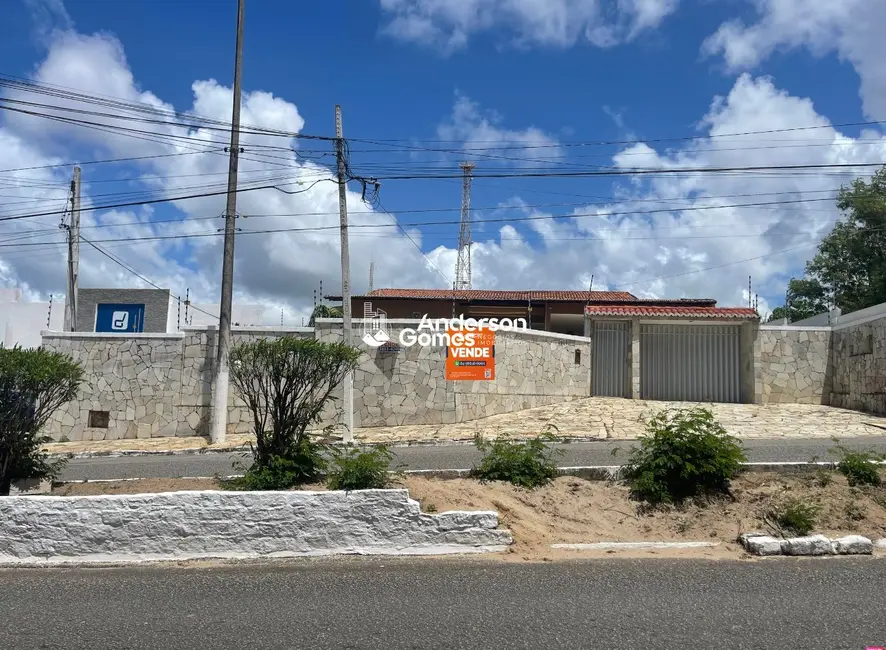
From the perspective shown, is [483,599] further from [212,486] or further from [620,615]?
[212,486]

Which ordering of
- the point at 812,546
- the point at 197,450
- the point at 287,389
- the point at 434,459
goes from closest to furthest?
1. the point at 812,546
2. the point at 287,389
3. the point at 434,459
4. the point at 197,450

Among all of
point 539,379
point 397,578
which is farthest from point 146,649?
point 539,379

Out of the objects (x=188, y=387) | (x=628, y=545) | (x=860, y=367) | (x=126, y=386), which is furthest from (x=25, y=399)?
(x=860, y=367)

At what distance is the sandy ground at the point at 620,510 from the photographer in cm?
652

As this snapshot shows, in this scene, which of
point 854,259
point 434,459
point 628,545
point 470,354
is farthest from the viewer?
point 854,259

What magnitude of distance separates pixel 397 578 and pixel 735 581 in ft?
8.88

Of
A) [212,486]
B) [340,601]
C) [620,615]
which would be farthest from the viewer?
[212,486]

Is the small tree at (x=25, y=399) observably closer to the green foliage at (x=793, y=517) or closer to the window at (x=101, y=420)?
the green foliage at (x=793, y=517)

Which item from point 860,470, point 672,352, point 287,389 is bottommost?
point 860,470

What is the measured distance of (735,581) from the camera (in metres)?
5.44

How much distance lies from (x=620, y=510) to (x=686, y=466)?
825 mm

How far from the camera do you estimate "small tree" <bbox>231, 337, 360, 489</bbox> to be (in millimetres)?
7359

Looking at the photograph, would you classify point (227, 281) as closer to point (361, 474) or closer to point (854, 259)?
point (361, 474)

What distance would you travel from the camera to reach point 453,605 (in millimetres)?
4918
